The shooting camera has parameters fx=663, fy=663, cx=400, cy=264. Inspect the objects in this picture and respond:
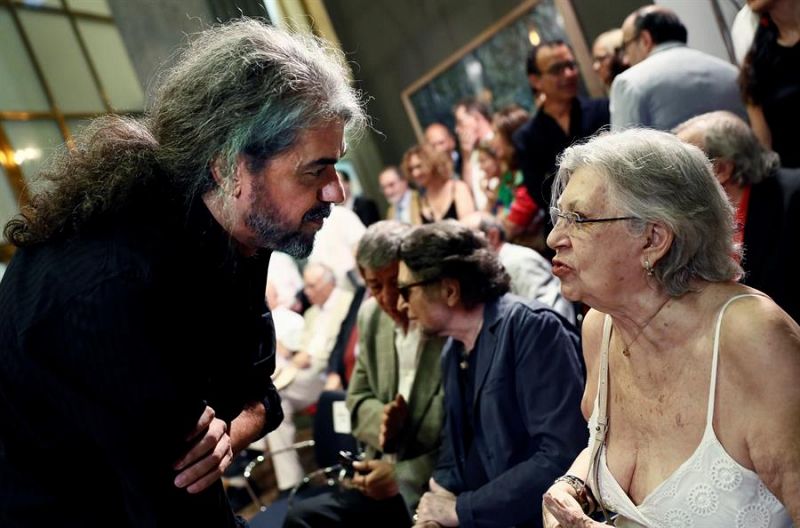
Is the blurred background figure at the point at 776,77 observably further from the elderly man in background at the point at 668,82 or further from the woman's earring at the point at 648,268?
the woman's earring at the point at 648,268

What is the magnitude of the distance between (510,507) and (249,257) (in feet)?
3.70

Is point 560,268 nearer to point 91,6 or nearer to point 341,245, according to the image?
point 91,6

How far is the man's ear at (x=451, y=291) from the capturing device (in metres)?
2.34

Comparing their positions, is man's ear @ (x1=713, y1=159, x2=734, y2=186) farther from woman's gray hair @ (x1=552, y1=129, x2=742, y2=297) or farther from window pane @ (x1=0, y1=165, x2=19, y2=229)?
window pane @ (x1=0, y1=165, x2=19, y2=229)

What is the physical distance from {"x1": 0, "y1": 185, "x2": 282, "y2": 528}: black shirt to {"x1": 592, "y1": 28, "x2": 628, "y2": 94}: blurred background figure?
2.33 metres

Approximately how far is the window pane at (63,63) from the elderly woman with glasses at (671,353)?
320 centimetres

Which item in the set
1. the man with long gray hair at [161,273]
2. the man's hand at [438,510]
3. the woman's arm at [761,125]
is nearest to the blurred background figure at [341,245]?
the man's hand at [438,510]

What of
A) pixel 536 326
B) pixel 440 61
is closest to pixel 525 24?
pixel 440 61

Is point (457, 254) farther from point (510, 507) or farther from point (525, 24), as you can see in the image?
point (525, 24)

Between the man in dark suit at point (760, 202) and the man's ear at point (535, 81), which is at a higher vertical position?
the man's ear at point (535, 81)

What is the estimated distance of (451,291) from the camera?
2.35 metres

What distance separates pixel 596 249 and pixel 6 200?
134 inches

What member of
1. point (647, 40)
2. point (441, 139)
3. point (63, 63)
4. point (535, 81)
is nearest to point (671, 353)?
point (647, 40)

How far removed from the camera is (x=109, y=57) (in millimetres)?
3680
